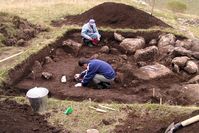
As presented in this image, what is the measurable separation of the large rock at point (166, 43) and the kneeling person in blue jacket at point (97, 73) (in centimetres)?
363

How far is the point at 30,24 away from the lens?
16.8 metres

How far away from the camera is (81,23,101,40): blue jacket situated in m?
15.0

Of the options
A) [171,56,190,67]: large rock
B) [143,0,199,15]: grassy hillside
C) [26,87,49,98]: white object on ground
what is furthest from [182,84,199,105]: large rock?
[143,0,199,15]: grassy hillside

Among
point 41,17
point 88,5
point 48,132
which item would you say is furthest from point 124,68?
point 88,5

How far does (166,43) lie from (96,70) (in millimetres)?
4423

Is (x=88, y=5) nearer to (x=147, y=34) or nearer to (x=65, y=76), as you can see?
(x=147, y=34)

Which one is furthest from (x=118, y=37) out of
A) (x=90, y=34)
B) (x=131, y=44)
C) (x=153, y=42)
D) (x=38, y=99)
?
(x=38, y=99)

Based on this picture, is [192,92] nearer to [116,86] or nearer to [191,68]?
[191,68]

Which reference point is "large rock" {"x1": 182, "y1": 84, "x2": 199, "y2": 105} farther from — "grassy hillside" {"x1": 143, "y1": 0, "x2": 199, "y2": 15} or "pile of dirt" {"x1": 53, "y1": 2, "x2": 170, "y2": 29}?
"grassy hillside" {"x1": 143, "y1": 0, "x2": 199, "y2": 15}

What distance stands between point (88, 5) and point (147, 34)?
24.3 ft

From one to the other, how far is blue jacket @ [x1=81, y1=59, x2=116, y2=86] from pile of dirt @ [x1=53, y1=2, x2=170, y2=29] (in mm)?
6251

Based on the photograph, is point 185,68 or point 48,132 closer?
point 48,132

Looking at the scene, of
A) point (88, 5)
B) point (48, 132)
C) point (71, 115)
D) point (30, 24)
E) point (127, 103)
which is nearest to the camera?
point (48, 132)

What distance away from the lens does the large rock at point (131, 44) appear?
47.4 ft
